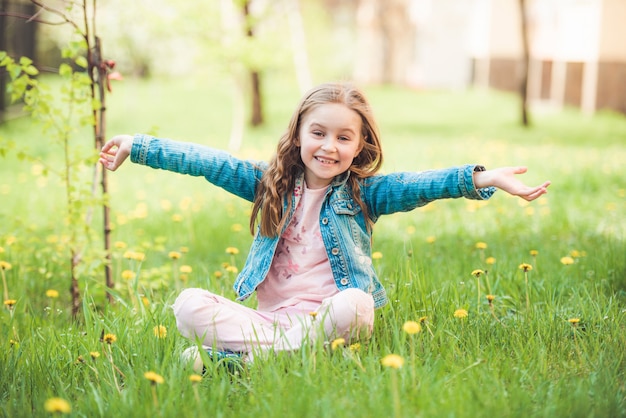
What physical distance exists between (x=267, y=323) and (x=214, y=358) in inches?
11.9

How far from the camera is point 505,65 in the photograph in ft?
61.1

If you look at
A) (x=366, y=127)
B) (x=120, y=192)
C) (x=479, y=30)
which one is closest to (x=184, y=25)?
(x=120, y=192)

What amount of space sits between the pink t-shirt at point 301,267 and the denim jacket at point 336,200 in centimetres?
5

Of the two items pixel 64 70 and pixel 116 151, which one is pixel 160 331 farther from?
pixel 64 70

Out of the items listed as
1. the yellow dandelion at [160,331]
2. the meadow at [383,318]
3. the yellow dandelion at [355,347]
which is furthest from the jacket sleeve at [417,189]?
the yellow dandelion at [160,331]

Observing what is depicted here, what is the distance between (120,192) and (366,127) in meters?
4.11

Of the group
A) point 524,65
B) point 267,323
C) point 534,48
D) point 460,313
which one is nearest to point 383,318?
point 460,313

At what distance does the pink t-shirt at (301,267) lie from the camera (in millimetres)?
2613

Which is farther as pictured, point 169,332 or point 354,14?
point 354,14

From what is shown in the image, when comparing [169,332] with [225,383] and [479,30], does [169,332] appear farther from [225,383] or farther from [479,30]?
[479,30]

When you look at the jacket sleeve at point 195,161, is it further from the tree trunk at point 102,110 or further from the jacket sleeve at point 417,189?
the tree trunk at point 102,110

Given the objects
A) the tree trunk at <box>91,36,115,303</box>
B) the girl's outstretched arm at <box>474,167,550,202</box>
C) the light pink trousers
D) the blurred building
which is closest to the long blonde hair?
the light pink trousers

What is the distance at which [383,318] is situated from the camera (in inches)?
103

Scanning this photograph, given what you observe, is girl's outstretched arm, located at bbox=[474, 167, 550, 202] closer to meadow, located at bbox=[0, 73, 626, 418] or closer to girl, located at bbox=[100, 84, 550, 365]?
→ girl, located at bbox=[100, 84, 550, 365]
